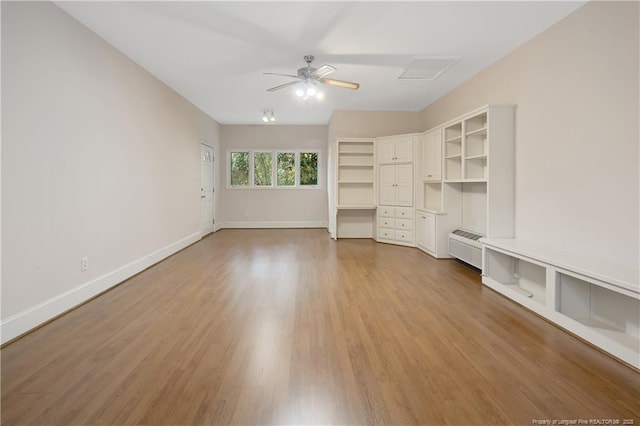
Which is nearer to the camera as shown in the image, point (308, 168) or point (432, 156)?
point (432, 156)

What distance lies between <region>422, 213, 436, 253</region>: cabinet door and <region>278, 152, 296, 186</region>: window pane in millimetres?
4121

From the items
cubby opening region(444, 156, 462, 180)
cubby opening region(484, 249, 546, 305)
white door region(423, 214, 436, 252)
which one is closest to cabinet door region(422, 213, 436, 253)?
white door region(423, 214, 436, 252)

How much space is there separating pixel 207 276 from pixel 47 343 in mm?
1786

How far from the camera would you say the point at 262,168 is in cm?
841

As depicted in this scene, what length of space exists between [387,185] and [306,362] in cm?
464

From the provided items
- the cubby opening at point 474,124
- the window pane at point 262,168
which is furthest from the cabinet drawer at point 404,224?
the window pane at point 262,168

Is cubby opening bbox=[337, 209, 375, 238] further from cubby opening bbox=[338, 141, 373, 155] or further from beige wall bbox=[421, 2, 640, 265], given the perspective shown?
beige wall bbox=[421, 2, 640, 265]

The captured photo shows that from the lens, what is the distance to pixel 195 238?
20.5 ft

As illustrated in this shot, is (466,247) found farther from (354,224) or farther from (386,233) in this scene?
(354,224)

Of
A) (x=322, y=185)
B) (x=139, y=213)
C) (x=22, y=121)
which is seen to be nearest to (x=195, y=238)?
(x=139, y=213)

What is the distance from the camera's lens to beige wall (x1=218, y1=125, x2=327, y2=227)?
27.1 ft

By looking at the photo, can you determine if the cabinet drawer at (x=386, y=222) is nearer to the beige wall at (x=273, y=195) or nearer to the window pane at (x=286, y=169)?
the beige wall at (x=273, y=195)

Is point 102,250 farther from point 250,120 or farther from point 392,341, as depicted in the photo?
point 250,120

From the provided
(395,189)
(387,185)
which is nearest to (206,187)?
(387,185)
